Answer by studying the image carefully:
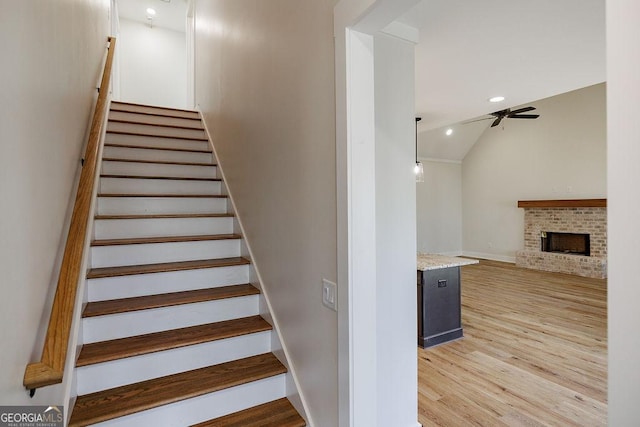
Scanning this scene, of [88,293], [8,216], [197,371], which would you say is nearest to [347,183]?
[8,216]

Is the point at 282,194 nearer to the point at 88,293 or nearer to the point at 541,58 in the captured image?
the point at 88,293

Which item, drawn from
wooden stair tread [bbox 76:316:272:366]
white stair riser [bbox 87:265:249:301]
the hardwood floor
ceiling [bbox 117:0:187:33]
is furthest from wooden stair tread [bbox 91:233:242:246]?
ceiling [bbox 117:0:187:33]

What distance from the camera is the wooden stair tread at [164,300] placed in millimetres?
1947

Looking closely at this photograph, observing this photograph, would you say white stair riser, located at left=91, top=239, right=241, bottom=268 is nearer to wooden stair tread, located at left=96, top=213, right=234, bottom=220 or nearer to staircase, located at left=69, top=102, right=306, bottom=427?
staircase, located at left=69, top=102, right=306, bottom=427

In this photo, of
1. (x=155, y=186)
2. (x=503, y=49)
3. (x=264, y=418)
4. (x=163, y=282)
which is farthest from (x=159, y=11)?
(x=264, y=418)

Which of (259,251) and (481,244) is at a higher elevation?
(259,251)

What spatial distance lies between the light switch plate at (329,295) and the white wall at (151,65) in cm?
633

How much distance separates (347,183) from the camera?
1346 mm

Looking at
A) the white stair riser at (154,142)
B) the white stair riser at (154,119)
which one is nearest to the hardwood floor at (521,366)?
the white stair riser at (154,142)

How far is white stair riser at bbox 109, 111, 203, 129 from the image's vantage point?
13.1ft

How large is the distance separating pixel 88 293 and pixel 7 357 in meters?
1.38

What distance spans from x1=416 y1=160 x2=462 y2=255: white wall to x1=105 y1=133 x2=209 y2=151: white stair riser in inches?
231

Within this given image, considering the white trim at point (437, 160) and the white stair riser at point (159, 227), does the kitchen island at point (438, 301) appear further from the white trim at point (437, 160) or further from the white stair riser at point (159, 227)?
the white trim at point (437, 160)

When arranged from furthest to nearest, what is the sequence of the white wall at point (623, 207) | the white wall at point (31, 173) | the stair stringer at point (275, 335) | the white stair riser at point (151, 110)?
the white stair riser at point (151, 110), the stair stringer at point (275, 335), the white wall at point (31, 173), the white wall at point (623, 207)
